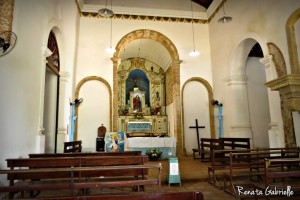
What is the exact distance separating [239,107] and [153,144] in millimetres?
3378

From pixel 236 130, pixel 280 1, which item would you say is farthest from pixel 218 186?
pixel 280 1

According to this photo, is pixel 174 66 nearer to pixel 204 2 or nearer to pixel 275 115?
pixel 204 2

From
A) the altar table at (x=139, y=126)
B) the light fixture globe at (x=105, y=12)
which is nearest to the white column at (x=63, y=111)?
the light fixture globe at (x=105, y=12)

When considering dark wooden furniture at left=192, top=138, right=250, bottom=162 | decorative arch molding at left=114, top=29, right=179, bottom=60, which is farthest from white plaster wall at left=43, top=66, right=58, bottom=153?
dark wooden furniture at left=192, top=138, right=250, bottom=162

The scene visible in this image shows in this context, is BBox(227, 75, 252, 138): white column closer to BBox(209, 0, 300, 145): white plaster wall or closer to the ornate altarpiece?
BBox(209, 0, 300, 145): white plaster wall

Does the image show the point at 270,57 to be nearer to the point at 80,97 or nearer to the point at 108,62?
the point at 108,62

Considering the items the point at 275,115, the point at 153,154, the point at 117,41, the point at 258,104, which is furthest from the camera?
the point at 117,41

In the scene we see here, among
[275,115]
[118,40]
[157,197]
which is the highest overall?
[118,40]

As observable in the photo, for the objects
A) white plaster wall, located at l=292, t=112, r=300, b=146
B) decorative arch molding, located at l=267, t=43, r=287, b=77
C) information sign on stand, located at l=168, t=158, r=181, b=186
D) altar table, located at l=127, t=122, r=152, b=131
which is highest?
decorative arch molding, located at l=267, t=43, r=287, b=77

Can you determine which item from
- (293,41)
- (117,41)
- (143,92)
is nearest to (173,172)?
(293,41)

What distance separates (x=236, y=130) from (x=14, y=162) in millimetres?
6829

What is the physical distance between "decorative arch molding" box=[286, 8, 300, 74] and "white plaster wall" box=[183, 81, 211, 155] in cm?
439

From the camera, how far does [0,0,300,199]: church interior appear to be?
437 centimetres

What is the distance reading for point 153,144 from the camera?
7410 millimetres
